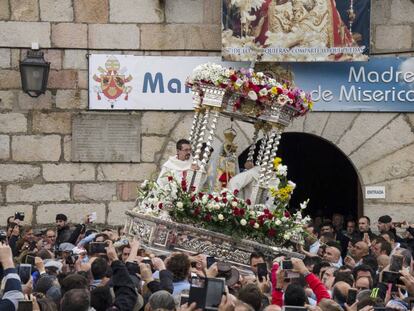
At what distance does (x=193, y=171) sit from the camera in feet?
49.5

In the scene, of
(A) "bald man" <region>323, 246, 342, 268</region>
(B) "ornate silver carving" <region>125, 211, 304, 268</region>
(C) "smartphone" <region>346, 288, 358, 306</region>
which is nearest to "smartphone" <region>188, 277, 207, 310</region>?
(C) "smartphone" <region>346, 288, 358, 306</region>

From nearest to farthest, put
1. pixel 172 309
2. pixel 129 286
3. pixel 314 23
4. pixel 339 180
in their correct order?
1. pixel 172 309
2. pixel 129 286
3. pixel 314 23
4. pixel 339 180

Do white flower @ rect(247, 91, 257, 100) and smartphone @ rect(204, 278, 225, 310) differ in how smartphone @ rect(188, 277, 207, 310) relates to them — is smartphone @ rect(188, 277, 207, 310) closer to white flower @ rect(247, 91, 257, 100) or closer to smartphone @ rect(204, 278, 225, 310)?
smartphone @ rect(204, 278, 225, 310)

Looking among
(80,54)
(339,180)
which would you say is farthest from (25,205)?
(339,180)

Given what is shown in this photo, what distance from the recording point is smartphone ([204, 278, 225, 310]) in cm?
797

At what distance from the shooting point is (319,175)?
23.0 metres

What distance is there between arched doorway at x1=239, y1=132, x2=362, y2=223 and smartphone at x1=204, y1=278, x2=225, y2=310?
46.3ft

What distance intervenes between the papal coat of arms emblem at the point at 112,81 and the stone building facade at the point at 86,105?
Answer: 0.18 meters

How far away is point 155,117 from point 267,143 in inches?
132

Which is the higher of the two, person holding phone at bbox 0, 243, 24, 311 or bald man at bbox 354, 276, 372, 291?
person holding phone at bbox 0, 243, 24, 311

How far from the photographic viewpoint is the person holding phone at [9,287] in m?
8.45

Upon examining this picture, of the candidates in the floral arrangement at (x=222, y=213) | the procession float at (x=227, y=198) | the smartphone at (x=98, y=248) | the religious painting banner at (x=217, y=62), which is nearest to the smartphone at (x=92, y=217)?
the religious painting banner at (x=217, y=62)

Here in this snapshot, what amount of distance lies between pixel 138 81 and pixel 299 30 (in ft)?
7.58

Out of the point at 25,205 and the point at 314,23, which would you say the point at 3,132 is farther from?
the point at 314,23
